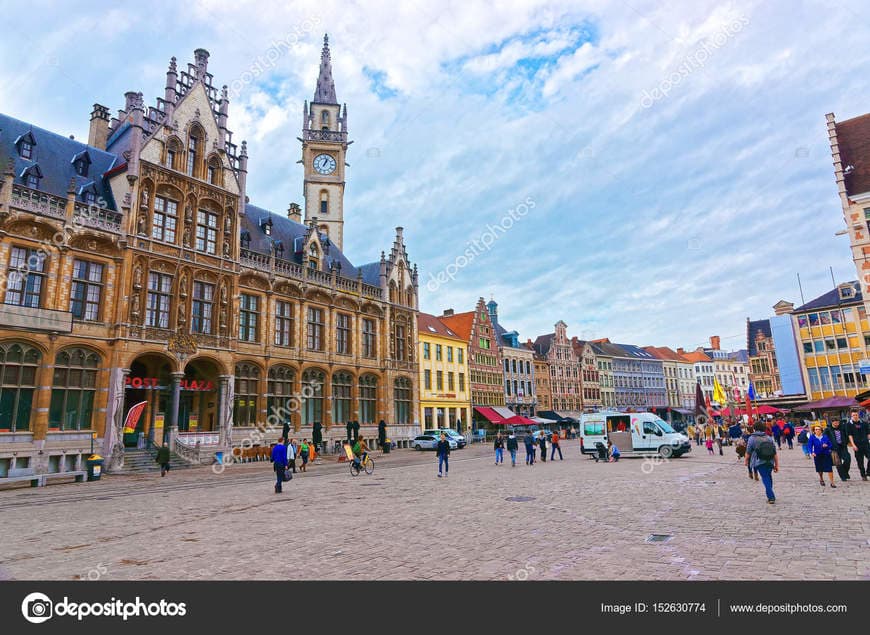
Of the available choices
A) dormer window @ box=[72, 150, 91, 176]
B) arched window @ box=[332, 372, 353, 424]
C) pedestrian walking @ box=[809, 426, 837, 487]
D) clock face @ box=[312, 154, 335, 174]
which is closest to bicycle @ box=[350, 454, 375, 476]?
pedestrian walking @ box=[809, 426, 837, 487]

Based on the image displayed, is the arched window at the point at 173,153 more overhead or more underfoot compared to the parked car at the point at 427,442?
more overhead

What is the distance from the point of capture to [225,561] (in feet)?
23.0

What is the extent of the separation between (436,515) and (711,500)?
20.2 ft

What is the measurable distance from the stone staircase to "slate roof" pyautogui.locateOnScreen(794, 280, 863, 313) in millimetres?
61782

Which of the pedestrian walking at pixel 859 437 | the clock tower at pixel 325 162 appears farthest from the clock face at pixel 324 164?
the pedestrian walking at pixel 859 437

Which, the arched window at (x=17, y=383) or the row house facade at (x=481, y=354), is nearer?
the arched window at (x=17, y=383)

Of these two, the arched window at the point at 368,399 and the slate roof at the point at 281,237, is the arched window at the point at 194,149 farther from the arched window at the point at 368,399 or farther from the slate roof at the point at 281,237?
the arched window at the point at 368,399

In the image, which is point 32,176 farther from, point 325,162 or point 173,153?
point 325,162

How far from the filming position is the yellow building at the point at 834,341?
5112cm

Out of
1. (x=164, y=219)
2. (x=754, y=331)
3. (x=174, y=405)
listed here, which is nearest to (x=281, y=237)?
(x=164, y=219)
